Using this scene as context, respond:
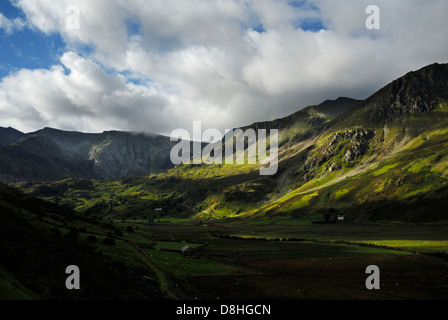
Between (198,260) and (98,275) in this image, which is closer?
(98,275)

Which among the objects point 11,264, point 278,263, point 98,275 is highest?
point 11,264

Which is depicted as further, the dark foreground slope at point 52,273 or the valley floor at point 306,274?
the valley floor at point 306,274

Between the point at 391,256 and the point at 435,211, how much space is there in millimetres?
110912

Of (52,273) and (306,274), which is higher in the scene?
(52,273)

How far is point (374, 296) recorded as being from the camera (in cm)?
4453

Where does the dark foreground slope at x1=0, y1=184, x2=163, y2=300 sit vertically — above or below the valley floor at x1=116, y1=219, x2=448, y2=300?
above

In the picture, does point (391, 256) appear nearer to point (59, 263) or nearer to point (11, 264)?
point (59, 263)

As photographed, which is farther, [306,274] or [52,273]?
[306,274]

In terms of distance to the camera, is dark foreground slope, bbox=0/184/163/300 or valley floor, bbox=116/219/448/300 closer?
dark foreground slope, bbox=0/184/163/300

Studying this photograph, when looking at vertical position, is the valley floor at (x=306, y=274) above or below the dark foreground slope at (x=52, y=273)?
below
